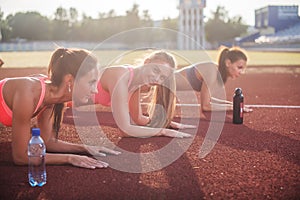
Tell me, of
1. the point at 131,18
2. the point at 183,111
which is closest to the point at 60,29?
the point at 131,18

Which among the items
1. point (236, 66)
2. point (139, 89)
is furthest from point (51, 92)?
point (236, 66)

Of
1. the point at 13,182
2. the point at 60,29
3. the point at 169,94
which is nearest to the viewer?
the point at 13,182

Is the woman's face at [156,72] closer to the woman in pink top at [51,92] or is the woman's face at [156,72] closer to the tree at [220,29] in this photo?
the woman in pink top at [51,92]

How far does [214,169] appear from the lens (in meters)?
3.42

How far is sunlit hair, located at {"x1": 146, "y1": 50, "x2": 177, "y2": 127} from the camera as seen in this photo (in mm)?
4348

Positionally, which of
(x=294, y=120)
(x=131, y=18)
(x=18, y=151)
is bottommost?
(x=294, y=120)

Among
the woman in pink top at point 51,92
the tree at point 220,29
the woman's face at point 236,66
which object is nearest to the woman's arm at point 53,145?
the woman in pink top at point 51,92

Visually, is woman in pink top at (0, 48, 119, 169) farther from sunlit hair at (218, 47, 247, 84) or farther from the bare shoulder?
sunlit hair at (218, 47, 247, 84)

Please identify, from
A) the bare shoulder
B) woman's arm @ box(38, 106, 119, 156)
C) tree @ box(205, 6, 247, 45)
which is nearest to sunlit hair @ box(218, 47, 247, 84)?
woman's arm @ box(38, 106, 119, 156)

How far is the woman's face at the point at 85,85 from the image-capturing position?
320cm

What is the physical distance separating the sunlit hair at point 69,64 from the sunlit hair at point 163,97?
1.20 m

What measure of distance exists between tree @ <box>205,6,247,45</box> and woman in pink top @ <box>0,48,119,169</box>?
65.4 m

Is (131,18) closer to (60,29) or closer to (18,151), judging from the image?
(60,29)

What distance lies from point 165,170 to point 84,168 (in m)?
0.70
